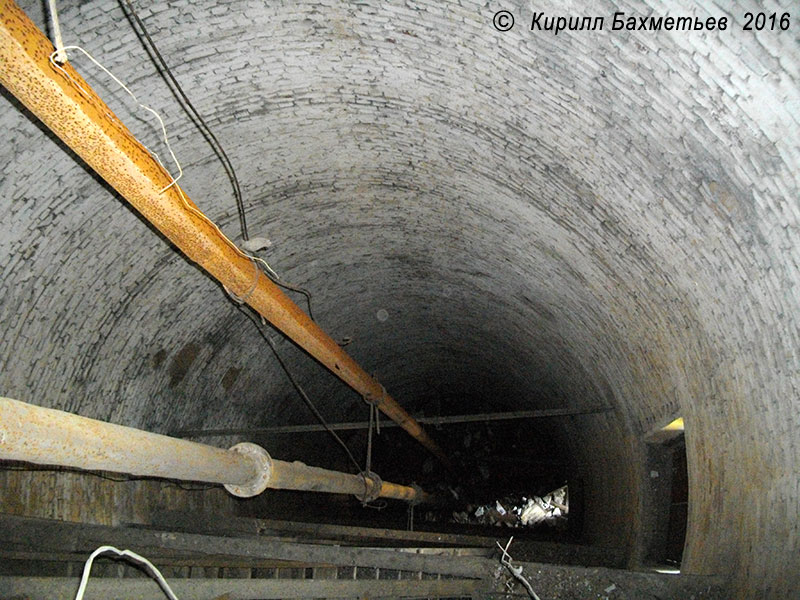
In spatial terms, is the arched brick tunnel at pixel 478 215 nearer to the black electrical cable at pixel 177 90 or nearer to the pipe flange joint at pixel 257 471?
the black electrical cable at pixel 177 90

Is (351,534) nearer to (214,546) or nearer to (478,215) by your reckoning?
(214,546)

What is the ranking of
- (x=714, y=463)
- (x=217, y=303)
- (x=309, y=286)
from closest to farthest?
(x=714, y=463) < (x=217, y=303) < (x=309, y=286)

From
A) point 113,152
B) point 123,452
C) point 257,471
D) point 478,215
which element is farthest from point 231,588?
point 478,215

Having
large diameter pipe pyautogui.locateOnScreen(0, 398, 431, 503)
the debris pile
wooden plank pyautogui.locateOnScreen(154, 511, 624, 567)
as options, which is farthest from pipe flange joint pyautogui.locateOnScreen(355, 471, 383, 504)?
the debris pile

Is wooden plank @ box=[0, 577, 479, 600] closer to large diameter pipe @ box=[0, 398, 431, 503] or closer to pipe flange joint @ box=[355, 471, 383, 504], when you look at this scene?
large diameter pipe @ box=[0, 398, 431, 503]

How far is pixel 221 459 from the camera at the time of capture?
4004 millimetres

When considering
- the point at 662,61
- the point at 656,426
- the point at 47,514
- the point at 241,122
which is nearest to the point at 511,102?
the point at 662,61

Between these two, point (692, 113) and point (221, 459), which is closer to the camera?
point (692, 113)

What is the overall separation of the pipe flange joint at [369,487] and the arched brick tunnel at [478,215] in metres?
2.31

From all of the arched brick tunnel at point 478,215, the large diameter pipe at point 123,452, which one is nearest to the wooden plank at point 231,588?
the large diameter pipe at point 123,452

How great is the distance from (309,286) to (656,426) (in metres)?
4.18

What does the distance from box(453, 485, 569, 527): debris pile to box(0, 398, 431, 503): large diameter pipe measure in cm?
954

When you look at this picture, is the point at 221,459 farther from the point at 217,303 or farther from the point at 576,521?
the point at 576,521

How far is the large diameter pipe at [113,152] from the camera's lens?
8.94 feet
